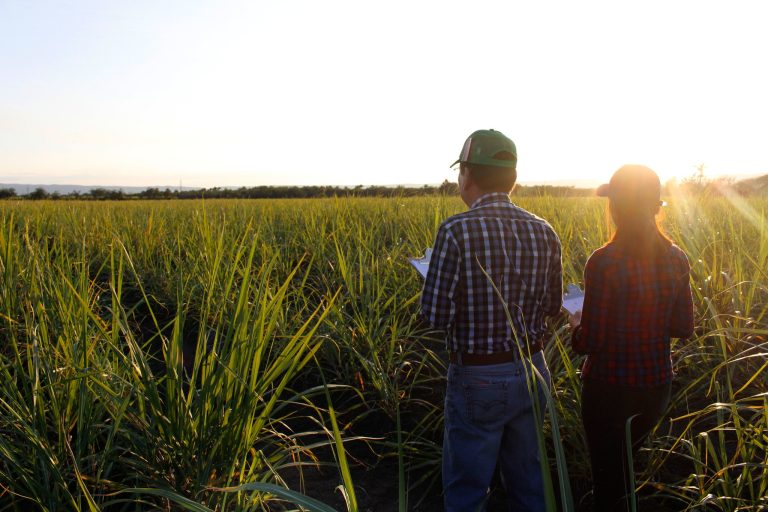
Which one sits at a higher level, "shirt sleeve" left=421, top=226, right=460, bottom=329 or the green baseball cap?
the green baseball cap

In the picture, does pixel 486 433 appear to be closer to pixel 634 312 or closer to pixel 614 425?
pixel 614 425

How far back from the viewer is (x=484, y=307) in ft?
5.12

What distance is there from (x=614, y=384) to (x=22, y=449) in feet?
5.63

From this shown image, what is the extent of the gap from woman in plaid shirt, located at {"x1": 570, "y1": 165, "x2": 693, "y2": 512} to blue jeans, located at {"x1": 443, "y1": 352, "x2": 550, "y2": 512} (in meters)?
0.18

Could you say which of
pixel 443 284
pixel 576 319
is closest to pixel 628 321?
pixel 576 319

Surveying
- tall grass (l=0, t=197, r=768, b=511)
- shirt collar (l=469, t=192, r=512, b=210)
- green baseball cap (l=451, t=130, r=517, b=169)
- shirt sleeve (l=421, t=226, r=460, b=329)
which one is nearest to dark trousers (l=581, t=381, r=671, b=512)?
tall grass (l=0, t=197, r=768, b=511)

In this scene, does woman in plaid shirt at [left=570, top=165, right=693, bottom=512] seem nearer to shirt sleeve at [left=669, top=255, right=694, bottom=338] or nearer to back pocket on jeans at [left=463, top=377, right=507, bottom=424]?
shirt sleeve at [left=669, top=255, right=694, bottom=338]

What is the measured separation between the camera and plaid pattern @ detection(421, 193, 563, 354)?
1.54 metres

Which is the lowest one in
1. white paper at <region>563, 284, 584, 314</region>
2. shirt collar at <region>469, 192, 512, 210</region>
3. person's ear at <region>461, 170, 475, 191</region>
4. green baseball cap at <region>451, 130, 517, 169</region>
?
white paper at <region>563, 284, 584, 314</region>

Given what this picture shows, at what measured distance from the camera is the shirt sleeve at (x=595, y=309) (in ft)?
5.01

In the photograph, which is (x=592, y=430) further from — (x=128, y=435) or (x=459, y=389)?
(x=128, y=435)

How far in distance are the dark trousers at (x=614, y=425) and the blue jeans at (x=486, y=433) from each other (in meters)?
0.16

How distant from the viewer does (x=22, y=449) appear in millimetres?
1634

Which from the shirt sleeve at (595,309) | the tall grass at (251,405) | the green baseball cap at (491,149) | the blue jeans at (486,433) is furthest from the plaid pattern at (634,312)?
the green baseball cap at (491,149)
